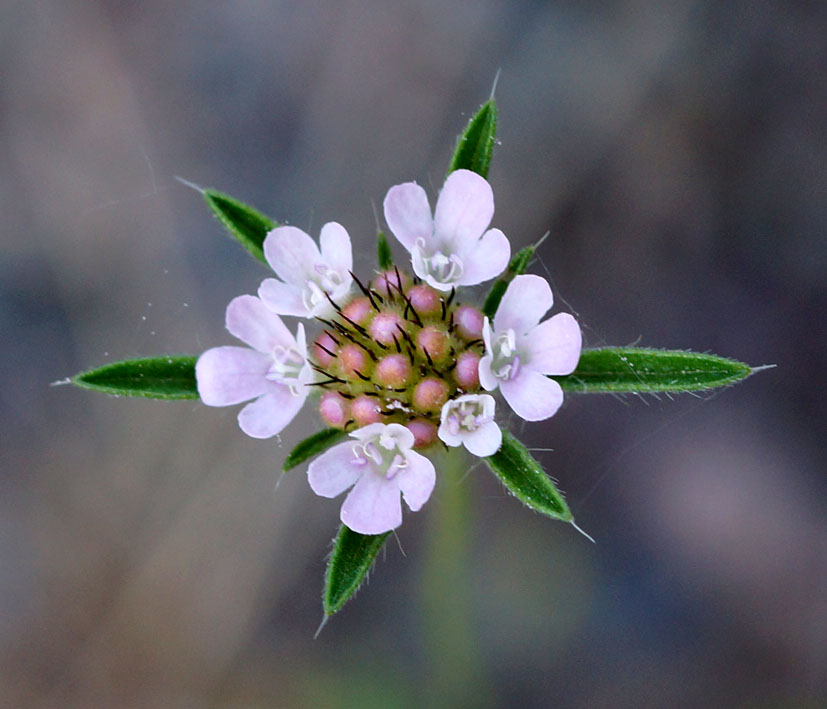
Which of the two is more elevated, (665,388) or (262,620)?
(665,388)

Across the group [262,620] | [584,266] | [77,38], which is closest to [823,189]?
[584,266]

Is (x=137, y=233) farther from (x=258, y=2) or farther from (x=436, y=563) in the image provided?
(x=436, y=563)

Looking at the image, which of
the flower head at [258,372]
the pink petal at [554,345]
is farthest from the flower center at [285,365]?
the pink petal at [554,345]

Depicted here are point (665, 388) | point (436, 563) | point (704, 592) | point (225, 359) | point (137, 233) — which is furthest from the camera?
point (137, 233)

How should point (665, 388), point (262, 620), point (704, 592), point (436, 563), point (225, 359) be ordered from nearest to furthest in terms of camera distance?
point (665, 388) → point (225, 359) → point (436, 563) → point (704, 592) → point (262, 620)

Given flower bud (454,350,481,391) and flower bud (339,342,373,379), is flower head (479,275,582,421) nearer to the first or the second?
flower bud (454,350,481,391)

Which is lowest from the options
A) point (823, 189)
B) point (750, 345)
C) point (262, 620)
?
point (262, 620)

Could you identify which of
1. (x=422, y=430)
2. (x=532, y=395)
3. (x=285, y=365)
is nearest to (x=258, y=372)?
(x=285, y=365)

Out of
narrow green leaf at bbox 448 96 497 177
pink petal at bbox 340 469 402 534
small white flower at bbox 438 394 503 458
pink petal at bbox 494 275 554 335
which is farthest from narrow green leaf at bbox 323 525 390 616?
narrow green leaf at bbox 448 96 497 177
